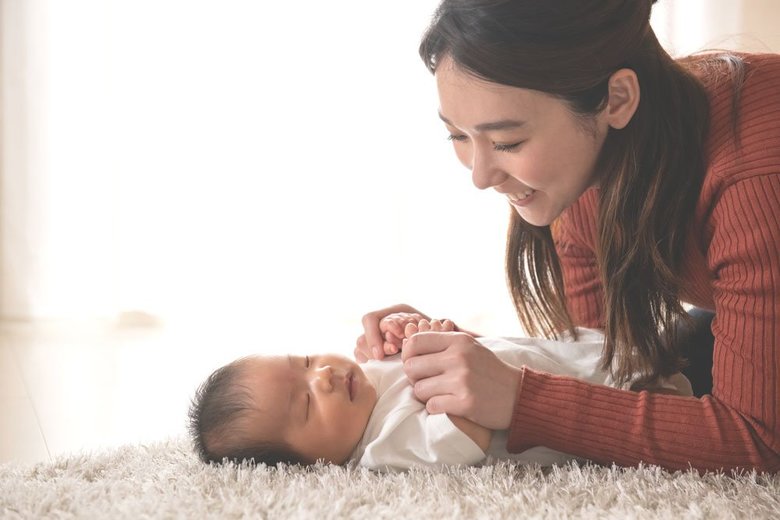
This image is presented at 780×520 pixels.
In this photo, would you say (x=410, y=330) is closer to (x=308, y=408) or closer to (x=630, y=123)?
(x=308, y=408)

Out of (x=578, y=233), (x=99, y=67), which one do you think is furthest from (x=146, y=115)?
(x=578, y=233)

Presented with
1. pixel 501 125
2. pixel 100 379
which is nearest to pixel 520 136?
pixel 501 125

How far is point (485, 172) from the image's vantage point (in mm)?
1469

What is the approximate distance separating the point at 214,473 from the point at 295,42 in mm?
2051

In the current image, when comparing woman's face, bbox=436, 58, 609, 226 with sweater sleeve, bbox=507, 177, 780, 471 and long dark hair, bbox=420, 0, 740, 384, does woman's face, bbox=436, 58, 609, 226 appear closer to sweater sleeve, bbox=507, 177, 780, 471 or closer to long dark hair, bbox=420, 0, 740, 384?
long dark hair, bbox=420, 0, 740, 384

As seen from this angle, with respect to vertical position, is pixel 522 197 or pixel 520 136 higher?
pixel 520 136

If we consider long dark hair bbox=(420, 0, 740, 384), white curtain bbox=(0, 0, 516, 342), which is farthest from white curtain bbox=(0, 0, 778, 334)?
long dark hair bbox=(420, 0, 740, 384)

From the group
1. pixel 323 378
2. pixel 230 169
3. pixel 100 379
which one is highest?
pixel 230 169

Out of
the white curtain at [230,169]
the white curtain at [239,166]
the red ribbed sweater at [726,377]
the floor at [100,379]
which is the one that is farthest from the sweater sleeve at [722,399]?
the white curtain at [230,169]

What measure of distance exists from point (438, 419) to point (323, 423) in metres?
0.18

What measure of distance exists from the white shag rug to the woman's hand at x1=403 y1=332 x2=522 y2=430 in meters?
0.09

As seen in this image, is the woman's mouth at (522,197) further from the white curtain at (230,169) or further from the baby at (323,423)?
the white curtain at (230,169)

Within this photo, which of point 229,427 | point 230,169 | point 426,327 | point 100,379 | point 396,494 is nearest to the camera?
point 396,494

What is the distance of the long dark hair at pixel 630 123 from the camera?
1350mm
